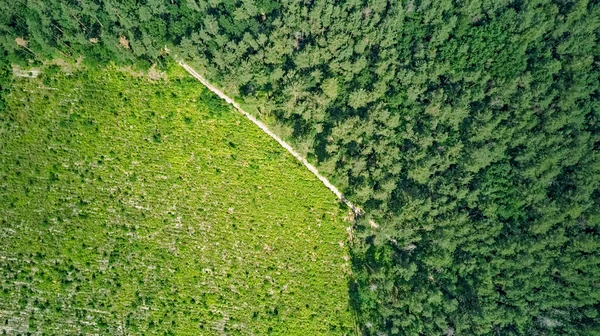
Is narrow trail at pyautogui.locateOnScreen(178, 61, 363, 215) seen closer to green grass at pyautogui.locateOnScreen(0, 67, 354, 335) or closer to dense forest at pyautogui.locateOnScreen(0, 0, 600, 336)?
green grass at pyautogui.locateOnScreen(0, 67, 354, 335)

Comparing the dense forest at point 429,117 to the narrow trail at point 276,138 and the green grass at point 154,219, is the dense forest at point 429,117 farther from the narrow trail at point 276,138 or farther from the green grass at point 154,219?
the green grass at point 154,219

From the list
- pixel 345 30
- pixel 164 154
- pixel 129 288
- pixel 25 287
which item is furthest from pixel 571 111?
pixel 25 287

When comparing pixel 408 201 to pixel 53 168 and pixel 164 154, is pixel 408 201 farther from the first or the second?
pixel 53 168

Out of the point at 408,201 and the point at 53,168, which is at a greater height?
the point at 408,201

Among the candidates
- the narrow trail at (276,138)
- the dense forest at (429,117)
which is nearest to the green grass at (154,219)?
the narrow trail at (276,138)

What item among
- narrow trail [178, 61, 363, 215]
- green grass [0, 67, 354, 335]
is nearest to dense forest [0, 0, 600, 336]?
narrow trail [178, 61, 363, 215]

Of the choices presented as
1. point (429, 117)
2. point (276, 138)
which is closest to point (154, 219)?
point (276, 138)

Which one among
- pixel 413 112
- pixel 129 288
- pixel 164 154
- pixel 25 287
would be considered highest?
pixel 413 112
